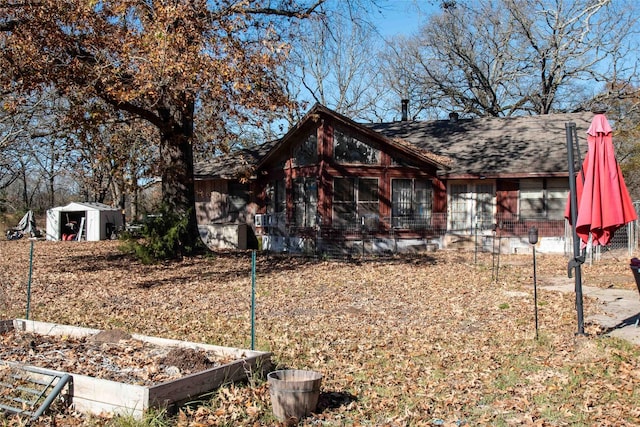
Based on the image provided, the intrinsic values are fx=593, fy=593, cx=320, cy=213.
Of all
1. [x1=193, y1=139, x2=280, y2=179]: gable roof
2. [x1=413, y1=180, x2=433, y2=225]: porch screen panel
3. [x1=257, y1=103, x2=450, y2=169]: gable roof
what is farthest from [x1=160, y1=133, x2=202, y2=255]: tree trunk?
[x1=413, y1=180, x2=433, y2=225]: porch screen panel

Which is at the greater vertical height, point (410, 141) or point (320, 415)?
point (410, 141)

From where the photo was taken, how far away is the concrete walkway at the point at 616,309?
9.12 m

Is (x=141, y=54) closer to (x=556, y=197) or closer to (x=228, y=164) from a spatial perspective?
(x=228, y=164)

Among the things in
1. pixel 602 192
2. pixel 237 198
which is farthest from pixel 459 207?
pixel 602 192

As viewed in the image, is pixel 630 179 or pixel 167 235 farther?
pixel 630 179

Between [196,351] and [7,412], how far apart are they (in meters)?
2.05

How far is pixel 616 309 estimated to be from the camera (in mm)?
11047

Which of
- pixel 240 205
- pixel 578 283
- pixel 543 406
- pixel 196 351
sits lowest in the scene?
pixel 543 406

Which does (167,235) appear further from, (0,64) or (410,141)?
(410,141)

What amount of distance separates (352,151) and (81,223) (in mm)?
16762

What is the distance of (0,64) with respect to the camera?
14.6 meters

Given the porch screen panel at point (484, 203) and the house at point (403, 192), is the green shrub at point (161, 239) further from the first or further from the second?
the porch screen panel at point (484, 203)

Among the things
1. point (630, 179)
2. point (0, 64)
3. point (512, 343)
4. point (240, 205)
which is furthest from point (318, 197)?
point (630, 179)

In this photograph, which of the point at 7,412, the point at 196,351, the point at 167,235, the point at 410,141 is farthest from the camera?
the point at 410,141
